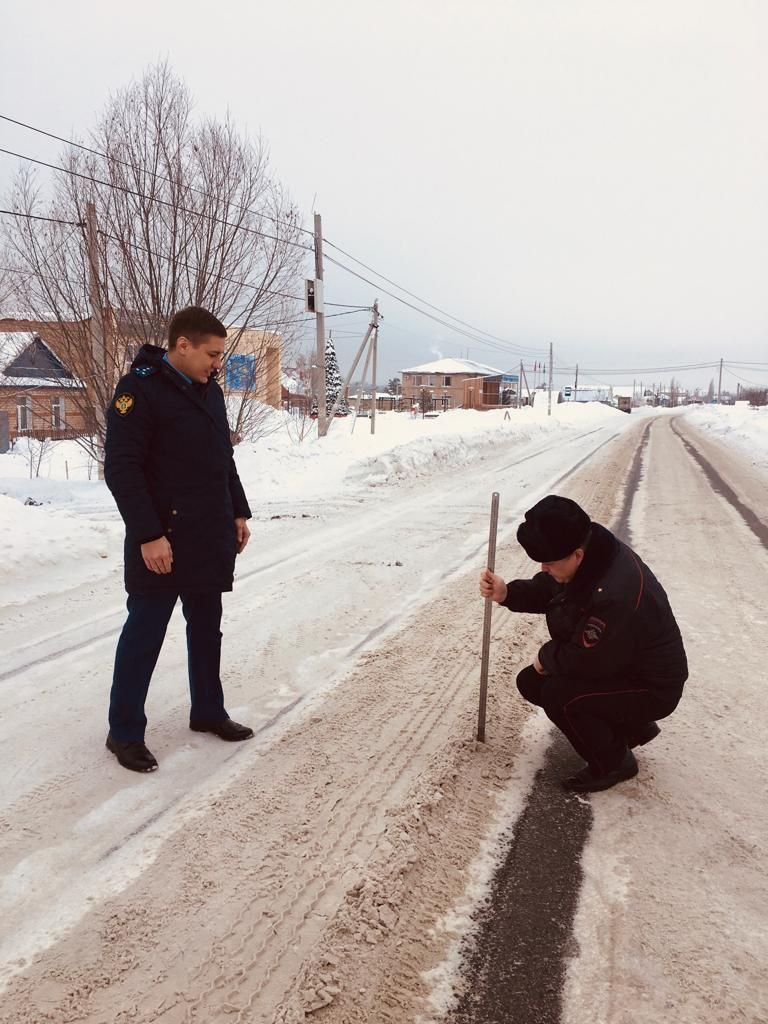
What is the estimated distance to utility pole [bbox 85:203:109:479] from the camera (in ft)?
35.1

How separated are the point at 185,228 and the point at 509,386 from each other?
82429 millimetres

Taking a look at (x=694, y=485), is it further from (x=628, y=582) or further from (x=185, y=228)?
(x=628, y=582)

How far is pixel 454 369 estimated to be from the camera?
8906 centimetres

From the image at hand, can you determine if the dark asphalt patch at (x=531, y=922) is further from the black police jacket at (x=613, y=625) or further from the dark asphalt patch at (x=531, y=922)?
the black police jacket at (x=613, y=625)

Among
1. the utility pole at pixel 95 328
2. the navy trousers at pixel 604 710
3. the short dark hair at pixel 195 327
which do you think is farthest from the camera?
the utility pole at pixel 95 328

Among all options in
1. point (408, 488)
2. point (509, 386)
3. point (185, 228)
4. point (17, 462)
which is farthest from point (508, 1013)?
point (509, 386)

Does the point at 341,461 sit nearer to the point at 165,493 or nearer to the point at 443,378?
the point at 165,493

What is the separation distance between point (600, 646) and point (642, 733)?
21.1 inches

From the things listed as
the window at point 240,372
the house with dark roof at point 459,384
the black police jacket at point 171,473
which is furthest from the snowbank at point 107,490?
the house with dark roof at point 459,384

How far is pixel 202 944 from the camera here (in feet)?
6.73

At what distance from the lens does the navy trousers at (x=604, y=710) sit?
9.10ft

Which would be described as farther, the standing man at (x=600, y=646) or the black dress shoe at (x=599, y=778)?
the black dress shoe at (x=599, y=778)

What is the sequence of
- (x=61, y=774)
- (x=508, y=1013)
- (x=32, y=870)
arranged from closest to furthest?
(x=508, y=1013) → (x=32, y=870) → (x=61, y=774)

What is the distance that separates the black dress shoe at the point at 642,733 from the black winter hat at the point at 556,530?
824 mm
